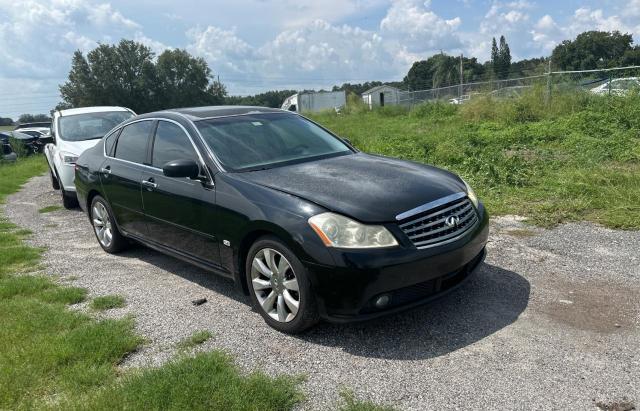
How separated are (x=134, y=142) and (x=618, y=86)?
13.9 meters

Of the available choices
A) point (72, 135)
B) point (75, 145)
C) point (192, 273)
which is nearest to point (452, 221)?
point (192, 273)

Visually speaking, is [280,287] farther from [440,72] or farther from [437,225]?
[440,72]

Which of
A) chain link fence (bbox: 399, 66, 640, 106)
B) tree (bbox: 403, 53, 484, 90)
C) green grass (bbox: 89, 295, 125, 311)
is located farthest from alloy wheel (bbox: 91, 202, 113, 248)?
tree (bbox: 403, 53, 484, 90)

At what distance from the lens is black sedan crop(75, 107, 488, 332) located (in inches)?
137

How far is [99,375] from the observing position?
3320 mm

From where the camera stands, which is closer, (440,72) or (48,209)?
(48,209)

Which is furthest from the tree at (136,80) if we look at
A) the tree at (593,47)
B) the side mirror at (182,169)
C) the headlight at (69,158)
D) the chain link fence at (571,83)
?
the side mirror at (182,169)

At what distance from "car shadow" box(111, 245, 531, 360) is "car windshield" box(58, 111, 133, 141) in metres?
6.53

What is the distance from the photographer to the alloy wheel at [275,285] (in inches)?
147

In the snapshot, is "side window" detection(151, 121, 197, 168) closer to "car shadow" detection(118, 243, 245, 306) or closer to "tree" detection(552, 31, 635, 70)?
"car shadow" detection(118, 243, 245, 306)

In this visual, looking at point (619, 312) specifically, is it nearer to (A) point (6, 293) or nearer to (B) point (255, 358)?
(B) point (255, 358)

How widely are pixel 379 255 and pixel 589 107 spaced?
13.6 m

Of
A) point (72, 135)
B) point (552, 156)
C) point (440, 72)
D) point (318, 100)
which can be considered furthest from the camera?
point (440, 72)

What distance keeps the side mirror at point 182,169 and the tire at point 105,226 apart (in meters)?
2.05
